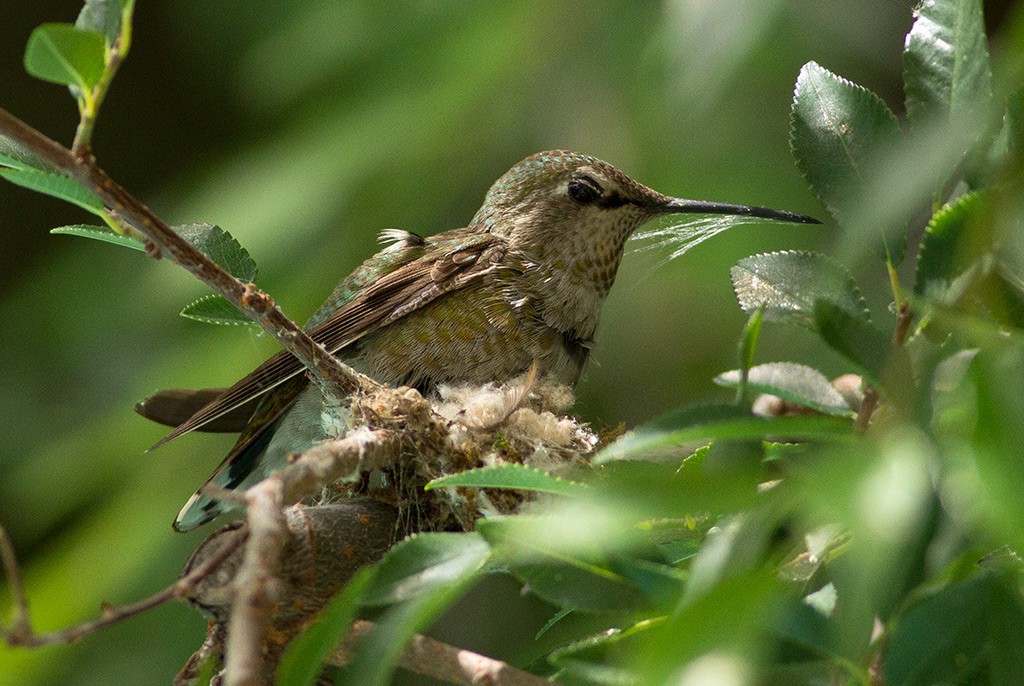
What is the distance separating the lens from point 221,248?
1.63 m

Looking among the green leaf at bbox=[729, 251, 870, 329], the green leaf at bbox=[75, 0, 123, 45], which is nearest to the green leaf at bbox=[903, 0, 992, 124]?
the green leaf at bbox=[729, 251, 870, 329]

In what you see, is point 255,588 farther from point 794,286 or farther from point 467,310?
point 467,310

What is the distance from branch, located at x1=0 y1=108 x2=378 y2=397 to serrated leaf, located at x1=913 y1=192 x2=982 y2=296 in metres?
0.83

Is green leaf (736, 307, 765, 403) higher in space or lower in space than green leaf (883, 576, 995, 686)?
higher

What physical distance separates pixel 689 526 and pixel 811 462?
364 mm

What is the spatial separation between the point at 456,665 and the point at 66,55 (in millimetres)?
704

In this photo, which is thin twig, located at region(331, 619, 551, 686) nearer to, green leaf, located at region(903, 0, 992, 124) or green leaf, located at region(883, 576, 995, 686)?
green leaf, located at region(883, 576, 995, 686)

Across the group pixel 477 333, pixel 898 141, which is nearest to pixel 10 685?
pixel 477 333

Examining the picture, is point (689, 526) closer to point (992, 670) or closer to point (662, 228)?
point (992, 670)

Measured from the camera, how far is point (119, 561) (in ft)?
11.2

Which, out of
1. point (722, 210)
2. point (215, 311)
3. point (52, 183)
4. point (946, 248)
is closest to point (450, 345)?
point (722, 210)

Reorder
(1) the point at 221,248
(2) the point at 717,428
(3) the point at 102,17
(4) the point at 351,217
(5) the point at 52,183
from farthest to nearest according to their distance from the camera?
(4) the point at 351,217 < (1) the point at 221,248 < (5) the point at 52,183 < (3) the point at 102,17 < (2) the point at 717,428

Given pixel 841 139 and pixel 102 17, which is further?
pixel 841 139

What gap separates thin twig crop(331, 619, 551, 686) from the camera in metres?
1.17
